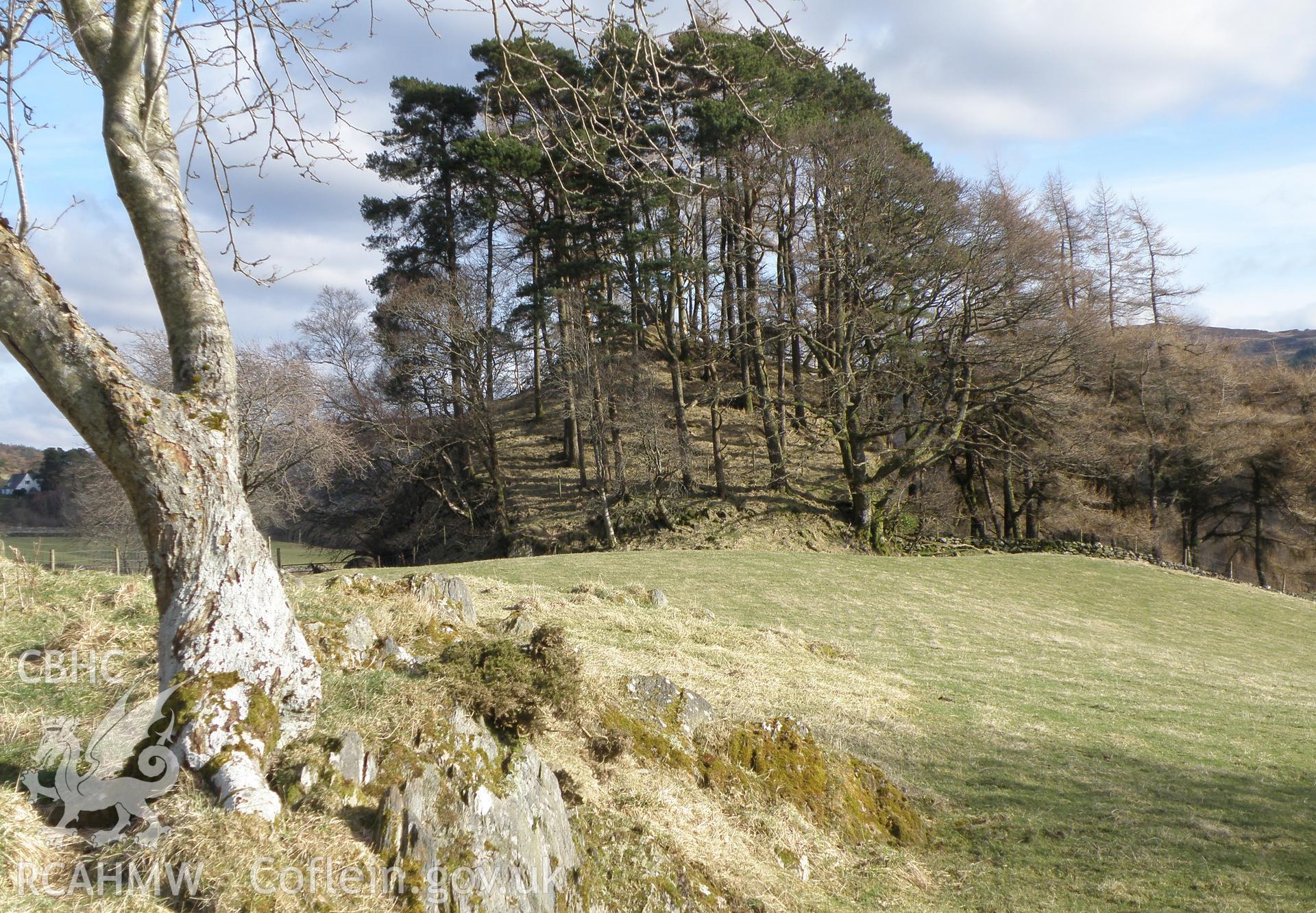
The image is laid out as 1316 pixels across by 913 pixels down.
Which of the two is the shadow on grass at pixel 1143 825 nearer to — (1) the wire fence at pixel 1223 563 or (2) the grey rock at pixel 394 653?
(2) the grey rock at pixel 394 653

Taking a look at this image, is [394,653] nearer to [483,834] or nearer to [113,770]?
[483,834]

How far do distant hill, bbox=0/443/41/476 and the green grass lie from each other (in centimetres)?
3561

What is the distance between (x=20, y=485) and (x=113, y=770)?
46.5 m

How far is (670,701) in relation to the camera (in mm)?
6781

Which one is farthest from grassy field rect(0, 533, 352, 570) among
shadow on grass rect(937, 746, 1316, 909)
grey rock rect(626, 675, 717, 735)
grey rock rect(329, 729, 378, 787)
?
shadow on grass rect(937, 746, 1316, 909)

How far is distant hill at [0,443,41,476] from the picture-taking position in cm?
4093

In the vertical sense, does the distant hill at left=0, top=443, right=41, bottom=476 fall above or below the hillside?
above

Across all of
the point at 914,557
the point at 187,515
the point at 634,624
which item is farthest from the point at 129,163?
the point at 914,557

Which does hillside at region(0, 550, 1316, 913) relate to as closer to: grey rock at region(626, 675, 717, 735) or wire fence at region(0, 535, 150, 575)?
grey rock at region(626, 675, 717, 735)

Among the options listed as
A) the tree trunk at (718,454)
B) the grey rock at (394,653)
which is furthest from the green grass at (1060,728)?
the tree trunk at (718,454)

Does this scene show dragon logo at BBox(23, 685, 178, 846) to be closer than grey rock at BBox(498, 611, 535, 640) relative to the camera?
Yes

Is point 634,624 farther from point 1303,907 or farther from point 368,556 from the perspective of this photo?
point 368,556

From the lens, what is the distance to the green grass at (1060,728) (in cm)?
605

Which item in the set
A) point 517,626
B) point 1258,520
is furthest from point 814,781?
point 1258,520
